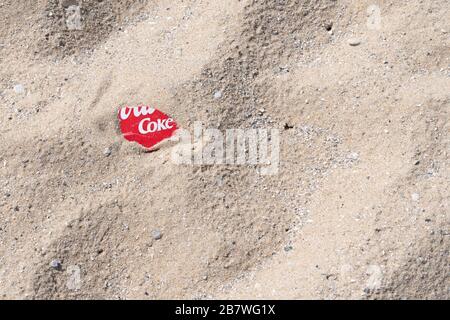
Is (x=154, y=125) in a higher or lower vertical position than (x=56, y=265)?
higher

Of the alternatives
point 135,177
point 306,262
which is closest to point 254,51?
point 135,177

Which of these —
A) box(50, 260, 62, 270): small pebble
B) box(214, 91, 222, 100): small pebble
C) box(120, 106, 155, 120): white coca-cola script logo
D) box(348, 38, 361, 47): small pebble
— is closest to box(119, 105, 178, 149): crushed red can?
box(120, 106, 155, 120): white coca-cola script logo

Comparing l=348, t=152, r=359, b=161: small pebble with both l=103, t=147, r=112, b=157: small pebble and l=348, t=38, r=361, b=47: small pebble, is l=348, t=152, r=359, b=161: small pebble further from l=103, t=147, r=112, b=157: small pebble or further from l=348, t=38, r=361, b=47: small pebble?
l=103, t=147, r=112, b=157: small pebble

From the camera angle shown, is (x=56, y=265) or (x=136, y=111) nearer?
(x=56, y=265)

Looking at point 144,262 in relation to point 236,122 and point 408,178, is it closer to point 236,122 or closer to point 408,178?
point 236,122

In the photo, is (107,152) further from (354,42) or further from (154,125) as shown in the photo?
(354,42)

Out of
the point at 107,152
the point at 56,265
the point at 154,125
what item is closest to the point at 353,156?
the point at 154,125

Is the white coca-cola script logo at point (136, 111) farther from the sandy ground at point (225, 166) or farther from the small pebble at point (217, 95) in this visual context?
the small pebble at point (217, 95)
